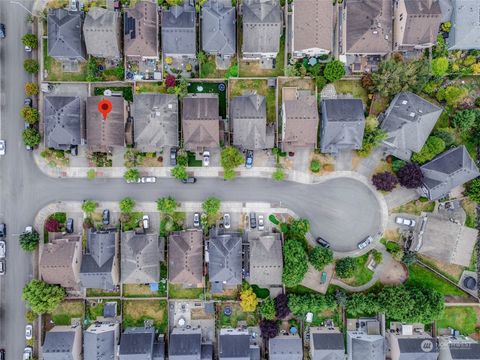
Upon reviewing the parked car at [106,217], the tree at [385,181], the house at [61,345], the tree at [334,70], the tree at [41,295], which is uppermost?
the tree at [334,70]

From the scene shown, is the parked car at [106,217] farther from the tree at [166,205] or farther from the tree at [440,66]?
the tree at [440,66]

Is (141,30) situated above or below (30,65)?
above

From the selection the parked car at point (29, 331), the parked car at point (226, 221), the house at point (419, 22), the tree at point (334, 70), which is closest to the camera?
the house at point (419, 22)

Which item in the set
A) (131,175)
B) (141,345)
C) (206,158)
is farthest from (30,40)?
(141,345)

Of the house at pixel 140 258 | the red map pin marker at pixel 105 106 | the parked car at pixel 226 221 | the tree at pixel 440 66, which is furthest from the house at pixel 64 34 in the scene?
the tree at pixel 440 66

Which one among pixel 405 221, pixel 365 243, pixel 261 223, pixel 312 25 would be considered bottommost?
pixel 365 243

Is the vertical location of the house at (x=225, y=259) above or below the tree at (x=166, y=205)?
below

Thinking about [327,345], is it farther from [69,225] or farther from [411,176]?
[69,225]
